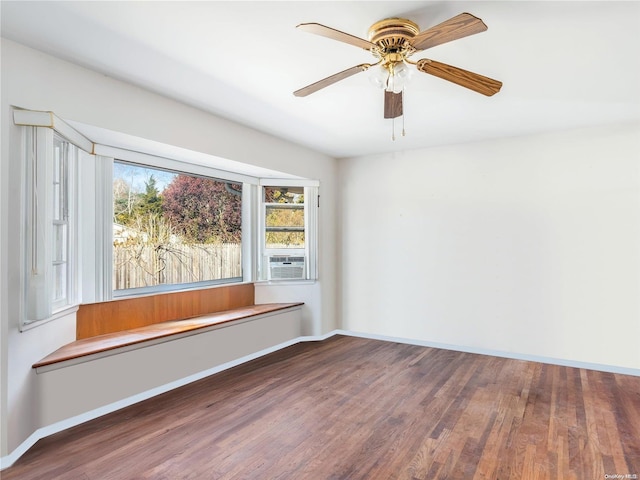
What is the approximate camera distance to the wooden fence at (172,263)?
134 inches

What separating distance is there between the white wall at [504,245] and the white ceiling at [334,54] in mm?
594

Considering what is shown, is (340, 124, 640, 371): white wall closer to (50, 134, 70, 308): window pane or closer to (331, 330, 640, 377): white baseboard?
(331, 330, 640, 377): white baseboard

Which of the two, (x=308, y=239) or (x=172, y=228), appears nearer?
(x=172, y=228)

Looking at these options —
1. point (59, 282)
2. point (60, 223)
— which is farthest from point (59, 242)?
point (59, 282)

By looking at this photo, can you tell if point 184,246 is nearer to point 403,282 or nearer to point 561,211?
point 403,282

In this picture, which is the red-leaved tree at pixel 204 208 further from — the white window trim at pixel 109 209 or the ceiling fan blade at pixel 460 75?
the ceiling fan blade at pixel 460 75

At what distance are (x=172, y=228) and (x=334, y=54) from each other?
7.97ft

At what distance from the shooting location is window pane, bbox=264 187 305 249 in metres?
4.80

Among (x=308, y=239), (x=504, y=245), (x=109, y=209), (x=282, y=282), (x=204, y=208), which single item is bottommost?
(x=282, y=282)

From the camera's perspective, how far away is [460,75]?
2.12 m

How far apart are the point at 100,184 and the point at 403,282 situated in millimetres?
3601

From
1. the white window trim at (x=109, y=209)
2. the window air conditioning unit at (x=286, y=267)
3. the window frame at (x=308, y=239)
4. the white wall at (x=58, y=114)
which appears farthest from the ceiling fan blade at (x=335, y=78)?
the window air conditioning unit at (x=286, y=267)

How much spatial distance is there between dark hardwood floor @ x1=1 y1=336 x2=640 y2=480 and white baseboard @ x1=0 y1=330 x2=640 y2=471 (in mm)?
63

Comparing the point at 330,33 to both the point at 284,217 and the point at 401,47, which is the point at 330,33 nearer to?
the point at 401,47
